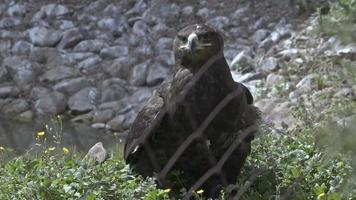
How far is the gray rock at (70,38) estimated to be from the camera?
11.9 meters

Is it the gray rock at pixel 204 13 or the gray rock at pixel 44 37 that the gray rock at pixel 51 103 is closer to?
the gray rock at pixel 44 37

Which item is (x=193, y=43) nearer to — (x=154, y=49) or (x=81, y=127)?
(x=81, y=127)

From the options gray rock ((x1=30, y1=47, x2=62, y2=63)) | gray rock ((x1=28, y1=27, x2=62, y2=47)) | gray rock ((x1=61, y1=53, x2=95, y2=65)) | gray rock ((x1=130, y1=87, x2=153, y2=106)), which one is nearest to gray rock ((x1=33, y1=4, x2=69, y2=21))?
gray rock ((x1=28, y1=27, x2=62, y2=47))

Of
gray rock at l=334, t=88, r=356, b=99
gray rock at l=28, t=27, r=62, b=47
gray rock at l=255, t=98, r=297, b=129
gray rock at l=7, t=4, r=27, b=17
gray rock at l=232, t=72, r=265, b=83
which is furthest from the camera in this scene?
gray rock at l=7, t=4, r=27, b=17

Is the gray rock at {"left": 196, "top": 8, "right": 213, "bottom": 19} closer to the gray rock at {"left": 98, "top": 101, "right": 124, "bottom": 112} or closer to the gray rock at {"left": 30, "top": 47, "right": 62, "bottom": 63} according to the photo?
the gray rock at {"left": 98, "top": 101, "right": 124, "bottom": 112}

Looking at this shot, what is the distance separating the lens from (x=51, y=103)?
1102 cm

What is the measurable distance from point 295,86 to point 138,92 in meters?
2.44

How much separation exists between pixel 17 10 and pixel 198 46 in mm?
7836

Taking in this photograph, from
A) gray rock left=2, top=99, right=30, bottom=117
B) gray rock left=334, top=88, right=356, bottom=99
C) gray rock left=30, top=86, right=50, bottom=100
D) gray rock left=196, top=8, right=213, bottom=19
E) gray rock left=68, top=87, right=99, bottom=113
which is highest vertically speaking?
gray rock left=334, top=88, right=356, bottom=99

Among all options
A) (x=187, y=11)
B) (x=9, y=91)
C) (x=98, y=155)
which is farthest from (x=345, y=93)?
(x=9, y=91)

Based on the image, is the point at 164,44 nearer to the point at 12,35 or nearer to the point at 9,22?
the point at 12,35

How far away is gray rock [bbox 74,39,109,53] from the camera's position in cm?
1181

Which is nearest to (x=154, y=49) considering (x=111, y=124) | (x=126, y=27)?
(x=126, y=27)

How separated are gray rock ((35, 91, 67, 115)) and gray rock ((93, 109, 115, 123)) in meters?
0.51
